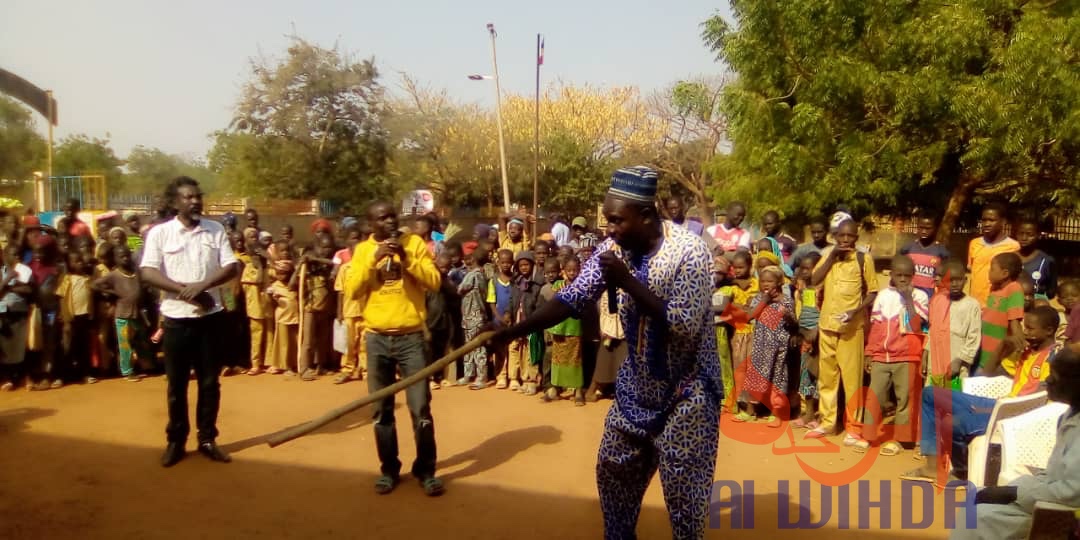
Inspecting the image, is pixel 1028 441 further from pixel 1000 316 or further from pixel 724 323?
pixel 724 323

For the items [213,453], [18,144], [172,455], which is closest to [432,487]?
[213,453]

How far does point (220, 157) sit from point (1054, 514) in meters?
30.8

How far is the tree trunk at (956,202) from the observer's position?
13.4 meters

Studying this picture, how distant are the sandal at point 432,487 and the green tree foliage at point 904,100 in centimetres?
964

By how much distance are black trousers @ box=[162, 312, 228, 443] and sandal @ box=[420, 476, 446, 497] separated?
1.68 meters

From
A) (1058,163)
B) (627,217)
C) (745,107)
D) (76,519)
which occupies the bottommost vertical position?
(76,519)

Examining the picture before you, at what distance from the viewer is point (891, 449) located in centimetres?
559

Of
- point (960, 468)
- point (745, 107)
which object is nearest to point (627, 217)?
point (960, 468)

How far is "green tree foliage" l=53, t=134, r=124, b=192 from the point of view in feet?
112

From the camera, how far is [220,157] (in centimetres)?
A: 2977

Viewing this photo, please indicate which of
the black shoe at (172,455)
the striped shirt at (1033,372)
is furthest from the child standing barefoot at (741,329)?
the black shoe at (172,455)

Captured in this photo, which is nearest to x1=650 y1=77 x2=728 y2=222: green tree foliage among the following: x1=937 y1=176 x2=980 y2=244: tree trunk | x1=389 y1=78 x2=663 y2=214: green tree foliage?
x1=389 y1=78 x2=663 y2=214: green tree foliage

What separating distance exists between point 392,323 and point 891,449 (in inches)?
143

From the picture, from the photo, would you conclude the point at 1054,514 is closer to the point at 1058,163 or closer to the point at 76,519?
the point at 76,519
